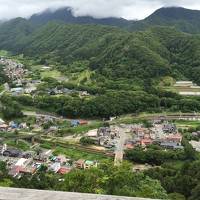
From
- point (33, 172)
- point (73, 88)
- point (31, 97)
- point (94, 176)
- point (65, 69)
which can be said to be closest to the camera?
point (94, 176)

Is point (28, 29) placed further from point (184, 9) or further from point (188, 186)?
point (188, 186)

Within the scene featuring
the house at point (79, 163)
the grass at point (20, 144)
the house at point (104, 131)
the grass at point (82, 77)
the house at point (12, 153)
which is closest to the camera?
the house at point (79, 163)

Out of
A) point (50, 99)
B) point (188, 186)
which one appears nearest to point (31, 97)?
point (50, 99)

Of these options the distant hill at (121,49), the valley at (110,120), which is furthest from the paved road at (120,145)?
the distant hill at (121,49)

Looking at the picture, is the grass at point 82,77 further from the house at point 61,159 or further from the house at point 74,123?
the house at point 61,159

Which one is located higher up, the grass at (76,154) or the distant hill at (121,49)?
the distant hill at (121,49)

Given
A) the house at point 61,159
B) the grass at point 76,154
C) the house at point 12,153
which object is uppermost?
the house at point 12,153
